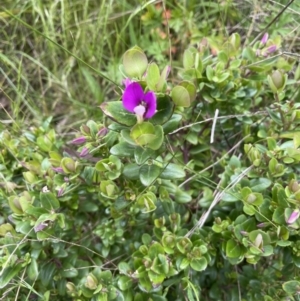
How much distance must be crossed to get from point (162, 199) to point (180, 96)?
14.0 inches

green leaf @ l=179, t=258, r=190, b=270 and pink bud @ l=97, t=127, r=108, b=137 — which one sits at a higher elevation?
pink bud @ l=97, t=127, r=108, b=137

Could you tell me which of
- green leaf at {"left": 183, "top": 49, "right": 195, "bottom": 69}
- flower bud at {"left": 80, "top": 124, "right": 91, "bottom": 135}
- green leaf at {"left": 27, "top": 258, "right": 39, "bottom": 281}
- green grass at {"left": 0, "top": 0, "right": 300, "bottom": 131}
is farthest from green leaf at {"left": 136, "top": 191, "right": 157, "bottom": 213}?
green grass at {"left": 0, "top": 0, "right": 300, "bottom": 131}

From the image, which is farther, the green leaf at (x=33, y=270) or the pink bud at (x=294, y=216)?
the green leaf at (x=33, y=270)

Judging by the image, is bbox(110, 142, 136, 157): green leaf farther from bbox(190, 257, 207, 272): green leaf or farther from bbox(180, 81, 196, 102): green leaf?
bbox(190, 257, 207, 272): green leaf

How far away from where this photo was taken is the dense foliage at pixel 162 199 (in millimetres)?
1068

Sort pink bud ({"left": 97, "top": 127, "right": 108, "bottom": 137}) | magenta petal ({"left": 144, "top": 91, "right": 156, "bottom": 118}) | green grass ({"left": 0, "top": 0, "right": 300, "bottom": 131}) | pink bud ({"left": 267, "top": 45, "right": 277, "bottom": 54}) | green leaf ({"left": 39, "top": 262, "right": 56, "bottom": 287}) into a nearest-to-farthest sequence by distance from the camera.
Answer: magenta petal ({"left": 144, "top": 91, "right": 156, "bottom": 118}) < pink bud ({"left": 97, "top": 127, "right": 108, "bottom": 137}) < green leaf ({"left": 39, "top": 262, "right": 56, "bottom": 287}) < pink bud ({"left": 267, "top": 45, "right": 277, "bottom": 54}) < green grass ({"left": 0, "top": 0, "right": 300, "bottom": 131})

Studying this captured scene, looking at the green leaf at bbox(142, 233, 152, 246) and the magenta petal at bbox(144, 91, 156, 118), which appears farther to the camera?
the green leaf at bbox(142, 233, 152, 246)

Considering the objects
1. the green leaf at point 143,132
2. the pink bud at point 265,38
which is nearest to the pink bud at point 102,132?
the green leaf at point 143,132

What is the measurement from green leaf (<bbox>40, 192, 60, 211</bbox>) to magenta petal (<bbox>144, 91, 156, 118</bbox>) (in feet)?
1.29

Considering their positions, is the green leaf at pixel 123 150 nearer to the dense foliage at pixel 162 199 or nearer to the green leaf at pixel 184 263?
the dense foliage at pixel 162 199

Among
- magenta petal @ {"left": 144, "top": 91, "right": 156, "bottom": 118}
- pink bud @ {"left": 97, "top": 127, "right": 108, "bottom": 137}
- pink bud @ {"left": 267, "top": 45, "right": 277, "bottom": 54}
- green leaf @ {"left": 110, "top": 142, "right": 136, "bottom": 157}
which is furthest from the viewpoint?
pink bud @ {"left": 267, "top": 45, "right": 277, "bottom": 54}

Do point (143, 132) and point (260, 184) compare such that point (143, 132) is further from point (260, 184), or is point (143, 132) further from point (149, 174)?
point (260, 184)

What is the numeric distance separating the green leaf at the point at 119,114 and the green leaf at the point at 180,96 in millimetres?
98

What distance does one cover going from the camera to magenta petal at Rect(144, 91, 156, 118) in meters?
0.89
